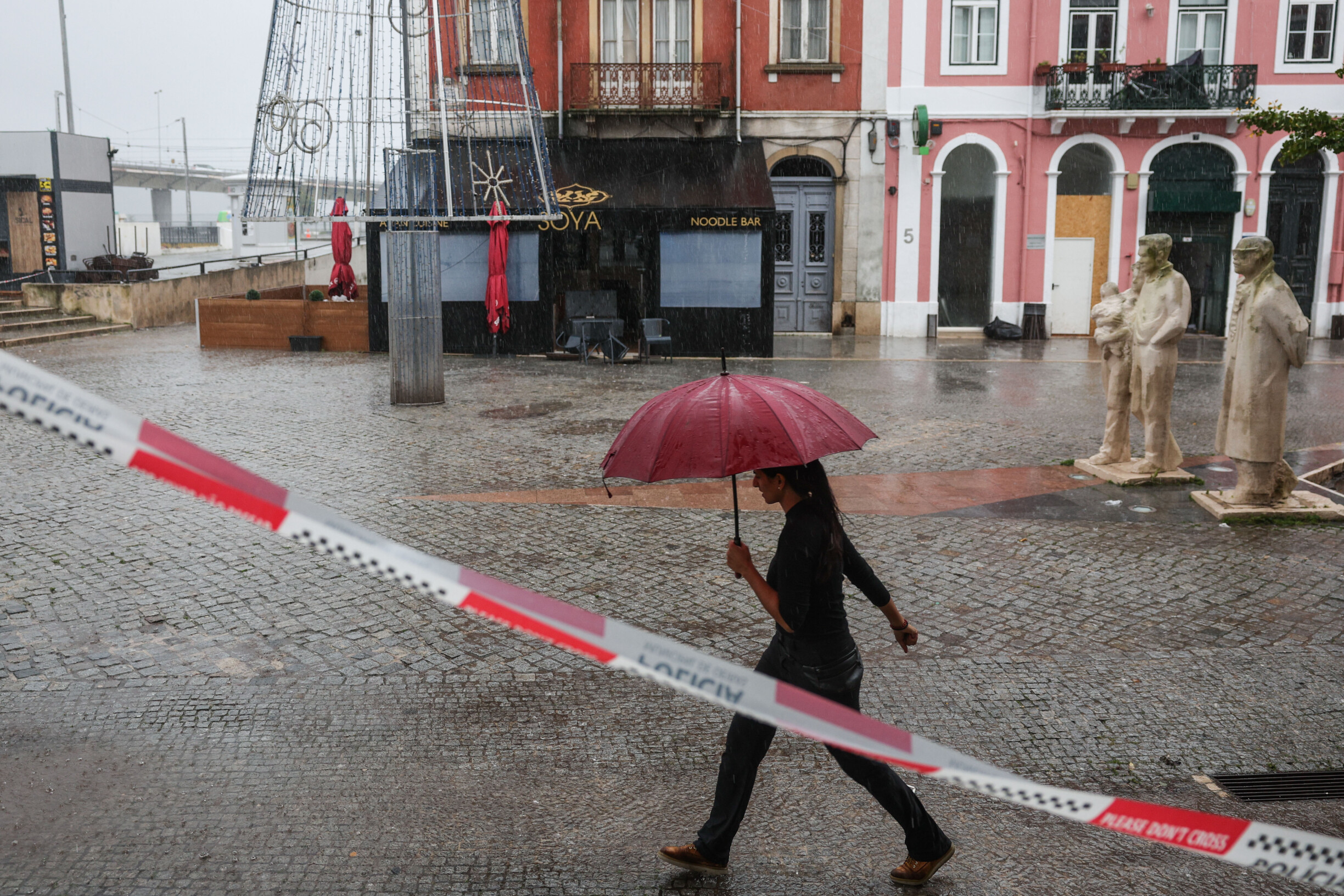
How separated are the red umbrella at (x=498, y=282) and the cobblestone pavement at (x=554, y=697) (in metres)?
10.1

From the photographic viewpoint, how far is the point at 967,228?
2502 centimetres

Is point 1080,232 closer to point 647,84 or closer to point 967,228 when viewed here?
point 967,228

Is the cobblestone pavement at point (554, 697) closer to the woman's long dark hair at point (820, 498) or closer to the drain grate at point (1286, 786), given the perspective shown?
the drain grate at point (1286, 786)

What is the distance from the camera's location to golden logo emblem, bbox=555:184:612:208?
21.3 meters

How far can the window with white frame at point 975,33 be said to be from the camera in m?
23.9

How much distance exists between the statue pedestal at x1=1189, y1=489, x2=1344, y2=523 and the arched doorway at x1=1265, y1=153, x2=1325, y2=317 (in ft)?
57.3

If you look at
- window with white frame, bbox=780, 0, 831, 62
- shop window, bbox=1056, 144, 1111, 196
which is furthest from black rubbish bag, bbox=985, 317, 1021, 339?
window with white frame, bbox=780, 0, 831, 62

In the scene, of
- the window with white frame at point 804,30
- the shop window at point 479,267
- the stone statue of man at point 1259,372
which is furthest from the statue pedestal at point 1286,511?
the window with white frame at point 804,30

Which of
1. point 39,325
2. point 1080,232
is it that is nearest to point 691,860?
point 1080,232

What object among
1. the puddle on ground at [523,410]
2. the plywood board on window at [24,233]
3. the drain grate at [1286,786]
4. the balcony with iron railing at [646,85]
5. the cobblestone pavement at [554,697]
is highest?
the balcony with iron railing at [646,85]

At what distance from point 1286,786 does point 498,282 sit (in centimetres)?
1733

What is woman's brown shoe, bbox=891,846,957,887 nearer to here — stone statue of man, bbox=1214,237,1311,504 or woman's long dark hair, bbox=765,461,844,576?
woman's long dark hair, bbox=765,461,844,576

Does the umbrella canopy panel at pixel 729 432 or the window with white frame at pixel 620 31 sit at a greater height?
the window with white frame at pixel 620 31

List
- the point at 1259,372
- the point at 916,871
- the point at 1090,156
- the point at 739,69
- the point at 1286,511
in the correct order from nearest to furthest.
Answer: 1. the point at 916,871
2. the point at 1259,372
3. the point at 1286,511
4. the point at 739,69
5. the point at 1090,156
